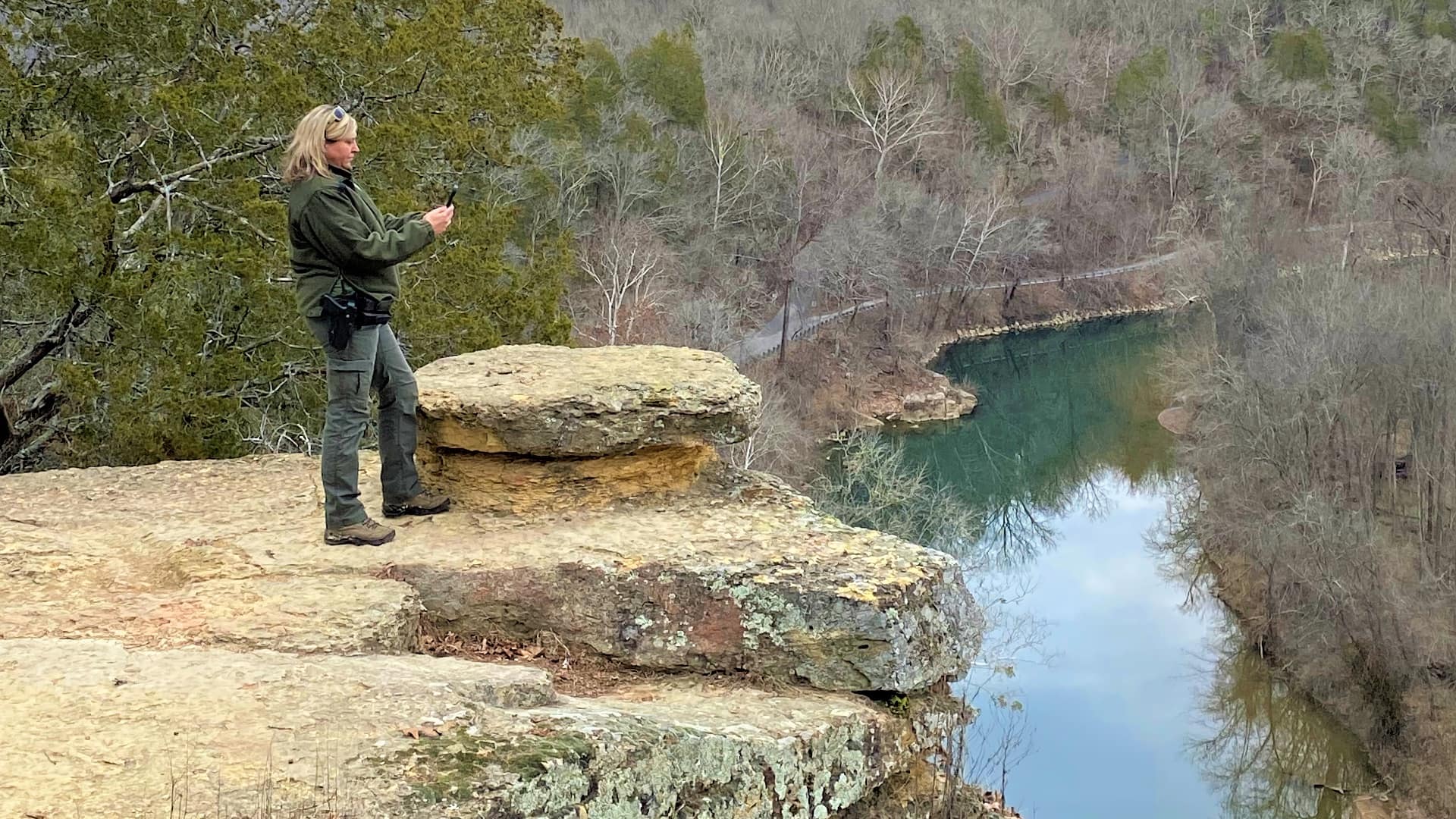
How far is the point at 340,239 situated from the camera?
5.77m

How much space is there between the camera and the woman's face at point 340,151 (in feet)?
18.8

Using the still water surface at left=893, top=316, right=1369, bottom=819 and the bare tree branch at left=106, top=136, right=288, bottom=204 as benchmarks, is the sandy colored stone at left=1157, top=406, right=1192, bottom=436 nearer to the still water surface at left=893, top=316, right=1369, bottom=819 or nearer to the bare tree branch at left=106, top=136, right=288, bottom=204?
the still water surface at left=893, top=316, right=1369, bottom=819

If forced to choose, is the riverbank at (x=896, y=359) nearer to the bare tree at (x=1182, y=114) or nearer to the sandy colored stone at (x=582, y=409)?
the bare tree at (x=1182, y=114)

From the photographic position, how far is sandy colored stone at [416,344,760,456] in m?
6.97

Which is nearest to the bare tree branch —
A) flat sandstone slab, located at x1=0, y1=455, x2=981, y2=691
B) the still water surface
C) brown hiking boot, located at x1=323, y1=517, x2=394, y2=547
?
flat sandstone slab, located at x1=0, y1=455, x2=981, y2=691

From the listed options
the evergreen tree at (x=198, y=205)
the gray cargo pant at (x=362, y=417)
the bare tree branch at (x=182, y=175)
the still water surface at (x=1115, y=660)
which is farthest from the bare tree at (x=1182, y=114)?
the gray cargo pant at (x=362, y=417)

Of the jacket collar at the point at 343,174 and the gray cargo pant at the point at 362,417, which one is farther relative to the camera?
the gray cargo pant at the point at 362,417

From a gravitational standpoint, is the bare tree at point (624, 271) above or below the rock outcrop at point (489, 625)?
above

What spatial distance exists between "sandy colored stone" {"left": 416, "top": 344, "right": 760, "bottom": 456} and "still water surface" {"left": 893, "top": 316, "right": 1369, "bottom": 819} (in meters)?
4.53

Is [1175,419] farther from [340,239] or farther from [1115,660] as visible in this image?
[340,239]

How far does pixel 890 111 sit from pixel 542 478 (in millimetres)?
49134

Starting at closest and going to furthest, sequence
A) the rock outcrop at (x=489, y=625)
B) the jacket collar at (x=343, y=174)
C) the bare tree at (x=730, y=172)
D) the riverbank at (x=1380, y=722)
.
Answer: the rock outcrop at (x=489, y=625) < the jacket collar at (x=343, y=174) < the riverbank at (x=1380, y=722) < the bare tree at (x=730, y=172)

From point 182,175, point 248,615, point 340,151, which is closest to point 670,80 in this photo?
point 182,175

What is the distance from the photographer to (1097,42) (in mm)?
74125
